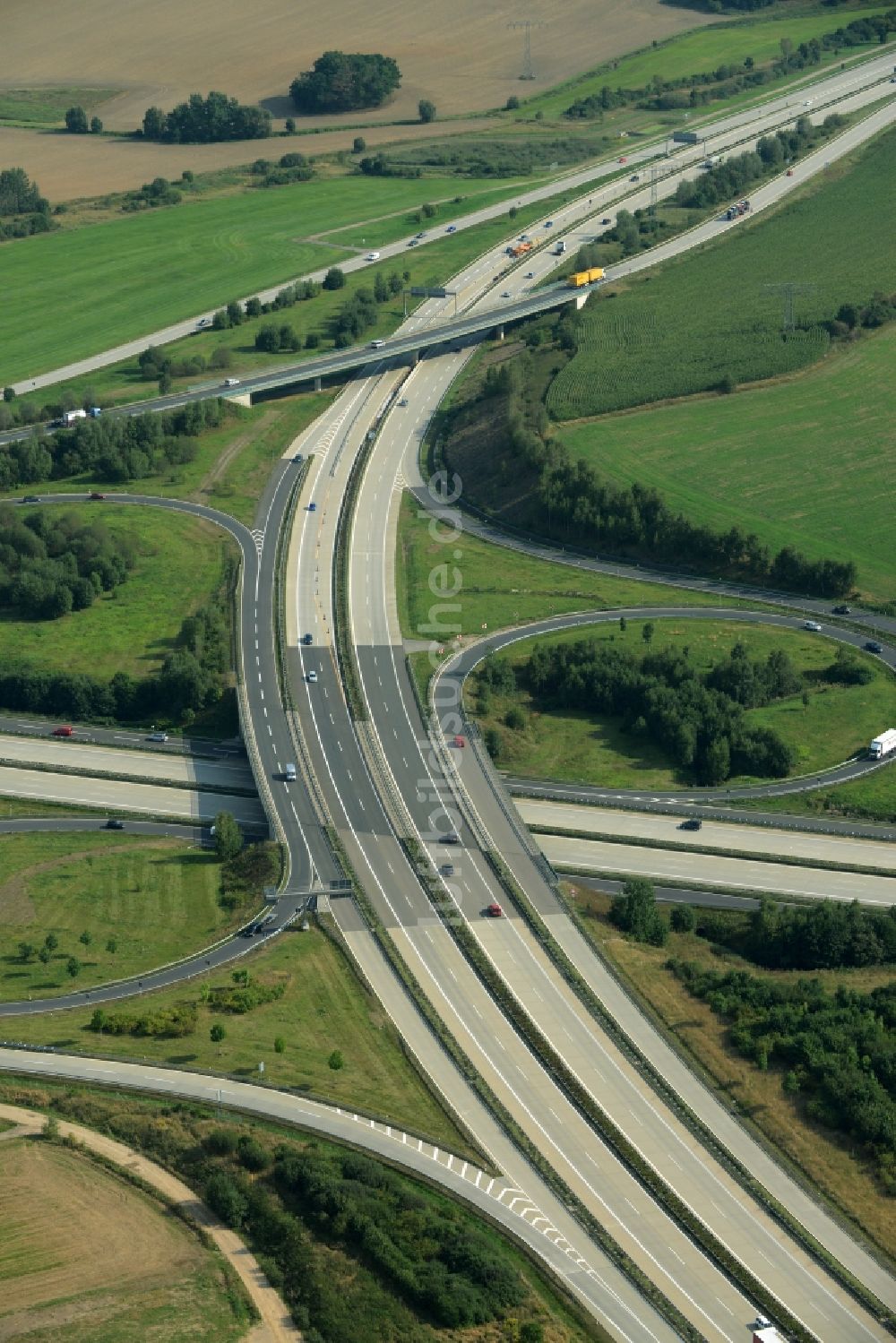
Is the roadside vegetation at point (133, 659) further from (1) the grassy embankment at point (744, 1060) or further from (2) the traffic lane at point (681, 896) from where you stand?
(1) the grassy embankment at point (744, 1060)

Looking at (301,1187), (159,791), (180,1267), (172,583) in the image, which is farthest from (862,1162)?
(172,583)

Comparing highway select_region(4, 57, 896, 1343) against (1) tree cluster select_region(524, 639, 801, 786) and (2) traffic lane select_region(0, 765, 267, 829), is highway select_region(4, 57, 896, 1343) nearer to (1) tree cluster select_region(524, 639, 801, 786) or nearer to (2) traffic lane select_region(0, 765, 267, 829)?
(2) traffic lane select_region(0, 765, 267, 829)

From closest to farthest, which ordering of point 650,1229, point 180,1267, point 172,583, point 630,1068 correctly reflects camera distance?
point 180,1267 → point 650,1229 → point 630,1068 → point 172,583

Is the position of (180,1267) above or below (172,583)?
below

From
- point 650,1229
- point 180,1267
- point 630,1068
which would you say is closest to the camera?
point 180,1267

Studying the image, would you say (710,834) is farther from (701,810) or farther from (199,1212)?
(199,1212)

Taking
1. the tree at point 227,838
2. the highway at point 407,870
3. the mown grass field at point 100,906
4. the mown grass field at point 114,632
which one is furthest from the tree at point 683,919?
the mown grass field at point 114,632

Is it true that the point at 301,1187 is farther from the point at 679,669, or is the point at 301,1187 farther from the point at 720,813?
the point at 679,669
